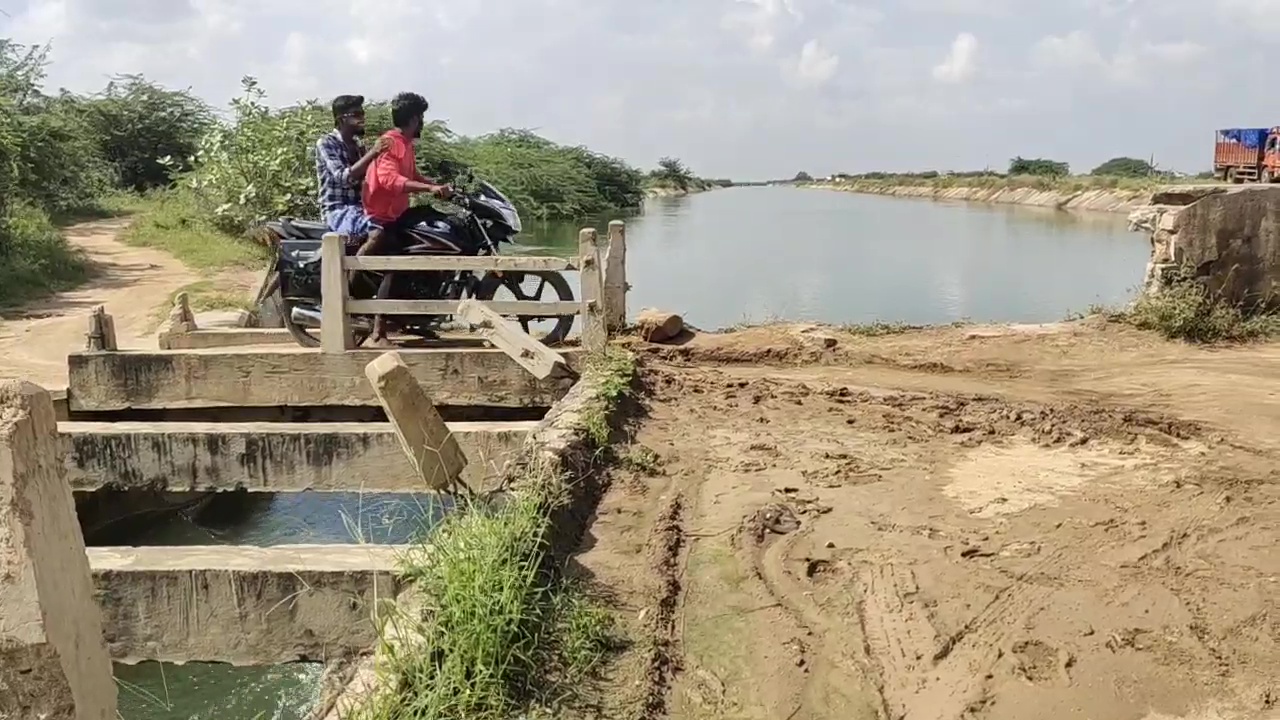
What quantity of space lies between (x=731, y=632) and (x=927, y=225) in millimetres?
32320

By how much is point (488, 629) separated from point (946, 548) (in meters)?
1.94

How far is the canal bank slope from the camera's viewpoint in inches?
1612

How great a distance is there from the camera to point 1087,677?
3.25 metres

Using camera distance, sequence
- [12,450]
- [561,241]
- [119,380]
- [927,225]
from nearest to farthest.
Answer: [12,450] → [119,380] → [561,241] → [927,225]

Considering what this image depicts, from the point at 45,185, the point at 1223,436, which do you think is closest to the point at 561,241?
the point at 45,185

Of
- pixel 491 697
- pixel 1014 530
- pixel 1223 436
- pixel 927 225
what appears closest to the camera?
pixel 491 697

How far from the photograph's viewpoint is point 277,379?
705cm

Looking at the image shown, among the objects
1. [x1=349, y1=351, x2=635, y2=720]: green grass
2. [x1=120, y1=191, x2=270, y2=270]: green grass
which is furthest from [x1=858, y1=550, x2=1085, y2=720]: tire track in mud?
[x1=120, y1=191, x2=270, y2=270]: green grass

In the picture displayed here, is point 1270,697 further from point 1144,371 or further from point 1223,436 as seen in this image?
point 1144,371

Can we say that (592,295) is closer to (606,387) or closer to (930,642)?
(606,387)

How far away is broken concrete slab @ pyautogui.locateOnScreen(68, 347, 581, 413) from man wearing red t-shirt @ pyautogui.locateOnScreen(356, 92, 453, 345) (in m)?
0.53

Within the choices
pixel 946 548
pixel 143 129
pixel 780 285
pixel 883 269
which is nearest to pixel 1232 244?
pixel 946 548

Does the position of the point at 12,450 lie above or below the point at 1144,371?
above

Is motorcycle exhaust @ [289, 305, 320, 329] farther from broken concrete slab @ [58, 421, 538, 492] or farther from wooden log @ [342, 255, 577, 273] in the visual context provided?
broken concrete slab @ [58, 421, 538, 492]
